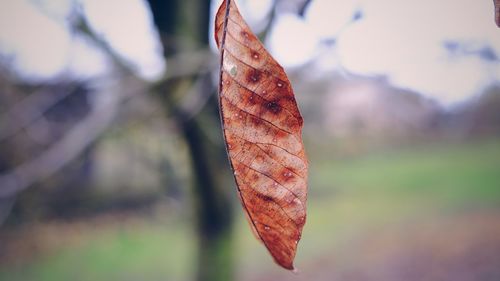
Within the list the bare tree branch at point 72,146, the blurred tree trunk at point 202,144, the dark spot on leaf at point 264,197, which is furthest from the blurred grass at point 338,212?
the dark spot on leaf at point 264,197

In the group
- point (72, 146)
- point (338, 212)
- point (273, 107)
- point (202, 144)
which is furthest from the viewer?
point (338, 212)

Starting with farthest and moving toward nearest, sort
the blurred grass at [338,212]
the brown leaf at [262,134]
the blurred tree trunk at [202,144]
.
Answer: the blurred grass at [338,212], the blurred tree trunk at [202,144], the brown leaf at [262,134]

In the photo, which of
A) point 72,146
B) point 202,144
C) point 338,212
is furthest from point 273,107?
point 338,212

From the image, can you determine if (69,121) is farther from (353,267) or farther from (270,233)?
(270,233)

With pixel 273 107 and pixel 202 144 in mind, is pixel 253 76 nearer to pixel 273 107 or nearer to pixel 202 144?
pixel 273 107

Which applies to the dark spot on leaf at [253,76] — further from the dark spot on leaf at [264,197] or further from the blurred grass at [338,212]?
the blurred grass at [338,212]

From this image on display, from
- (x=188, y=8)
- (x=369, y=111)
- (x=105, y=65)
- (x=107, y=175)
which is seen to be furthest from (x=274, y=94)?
(x=369, y=111)
